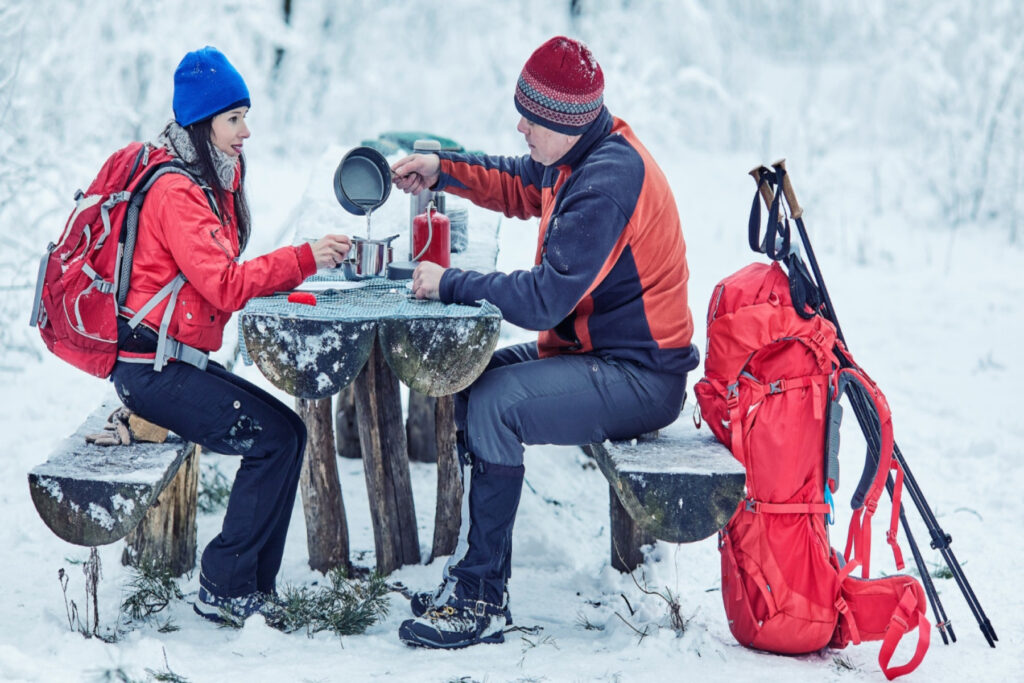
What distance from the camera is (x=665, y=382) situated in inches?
118

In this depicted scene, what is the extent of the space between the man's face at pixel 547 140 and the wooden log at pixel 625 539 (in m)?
1.19

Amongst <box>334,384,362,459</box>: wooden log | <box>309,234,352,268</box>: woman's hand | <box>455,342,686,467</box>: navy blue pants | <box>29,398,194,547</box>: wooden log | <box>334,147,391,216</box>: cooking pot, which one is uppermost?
<box>334,147,391,216</box>: cooking pot

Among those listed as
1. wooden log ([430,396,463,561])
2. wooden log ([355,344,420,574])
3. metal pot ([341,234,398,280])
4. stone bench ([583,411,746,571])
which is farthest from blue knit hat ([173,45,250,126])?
stone bench ([583,411,746,571])

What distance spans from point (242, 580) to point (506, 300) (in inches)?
46.0

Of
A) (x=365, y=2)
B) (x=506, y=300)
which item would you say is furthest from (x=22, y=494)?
(x=365, y=2)

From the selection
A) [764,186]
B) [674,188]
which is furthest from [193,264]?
[674,188]

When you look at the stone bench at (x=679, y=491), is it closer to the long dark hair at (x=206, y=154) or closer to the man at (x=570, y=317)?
the man at (x=570, y=317)

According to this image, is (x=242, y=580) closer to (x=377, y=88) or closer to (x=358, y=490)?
(x=358, y=490)

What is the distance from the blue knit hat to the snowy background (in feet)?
4.92

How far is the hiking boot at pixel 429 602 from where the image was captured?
2.92 meters

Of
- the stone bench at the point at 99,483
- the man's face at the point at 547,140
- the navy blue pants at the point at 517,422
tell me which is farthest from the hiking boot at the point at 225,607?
the man's face at the point at 547,140

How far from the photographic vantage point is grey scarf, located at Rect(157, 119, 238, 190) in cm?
301

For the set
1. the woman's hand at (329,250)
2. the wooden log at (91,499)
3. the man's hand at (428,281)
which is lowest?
the wooden log at (91,499)

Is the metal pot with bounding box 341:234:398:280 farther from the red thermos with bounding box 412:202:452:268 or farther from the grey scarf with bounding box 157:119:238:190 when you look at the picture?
the grey scarf with bounding box 157:119:238:190
